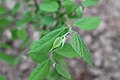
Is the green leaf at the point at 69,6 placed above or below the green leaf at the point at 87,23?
above

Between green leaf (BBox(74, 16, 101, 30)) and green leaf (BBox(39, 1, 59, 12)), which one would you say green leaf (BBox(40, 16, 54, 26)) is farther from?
green leaf (BBox(74, 16, 101, 30))

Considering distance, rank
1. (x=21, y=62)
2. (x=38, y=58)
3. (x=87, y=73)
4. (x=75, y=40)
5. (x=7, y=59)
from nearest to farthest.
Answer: (x=75, y=40), (x=38, y=58), (x=7, y=59), (x=87, y=73), (x=21, y=62)

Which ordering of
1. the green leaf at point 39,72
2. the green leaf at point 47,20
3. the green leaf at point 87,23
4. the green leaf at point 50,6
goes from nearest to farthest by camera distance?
the green leaf at point 39,72 → the green leaf at point 87,23 → the green leaf at point 50,6 → the green leaf at point 47,20

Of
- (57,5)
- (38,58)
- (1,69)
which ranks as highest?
(57,5)

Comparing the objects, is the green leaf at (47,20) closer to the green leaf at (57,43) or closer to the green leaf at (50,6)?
the green leaf at (50,6)

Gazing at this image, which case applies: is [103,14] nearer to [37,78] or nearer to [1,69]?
[1,69]

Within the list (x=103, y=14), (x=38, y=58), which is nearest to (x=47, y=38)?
(x=38, y=58)

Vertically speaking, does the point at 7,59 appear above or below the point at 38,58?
below

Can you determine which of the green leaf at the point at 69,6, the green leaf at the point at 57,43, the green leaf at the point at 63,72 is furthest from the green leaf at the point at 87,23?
the green leaf at the point at 57,43

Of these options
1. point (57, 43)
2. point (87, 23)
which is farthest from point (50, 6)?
point (57, 43)

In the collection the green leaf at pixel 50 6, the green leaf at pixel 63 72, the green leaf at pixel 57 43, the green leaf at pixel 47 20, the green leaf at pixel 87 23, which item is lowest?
the green leaf at pixel 63 72

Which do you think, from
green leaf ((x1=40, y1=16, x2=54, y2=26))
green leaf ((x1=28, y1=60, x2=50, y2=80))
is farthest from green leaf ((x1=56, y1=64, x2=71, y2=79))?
green leaf ((x1=40, y1=16, x2=54, y2=26))
